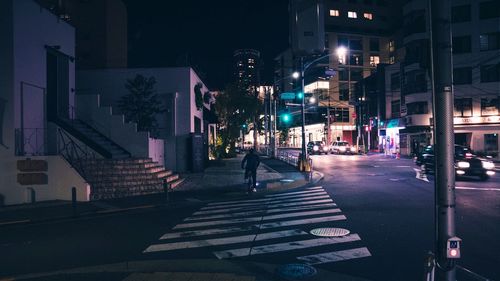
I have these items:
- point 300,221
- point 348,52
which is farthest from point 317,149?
point 300,221

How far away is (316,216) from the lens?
37.2 ft

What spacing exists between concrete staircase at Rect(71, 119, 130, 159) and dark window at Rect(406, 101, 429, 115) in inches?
1549

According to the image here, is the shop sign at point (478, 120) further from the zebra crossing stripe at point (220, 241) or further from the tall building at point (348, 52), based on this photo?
the zebra crossing stripe at point (220, 241)

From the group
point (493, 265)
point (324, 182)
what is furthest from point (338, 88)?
point (493, 265)

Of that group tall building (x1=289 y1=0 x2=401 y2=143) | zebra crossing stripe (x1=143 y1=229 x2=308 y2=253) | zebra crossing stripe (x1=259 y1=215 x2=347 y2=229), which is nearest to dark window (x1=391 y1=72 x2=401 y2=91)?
tall building (x1=289 y1=0 x2=401 y2=143)

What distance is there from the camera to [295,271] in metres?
6.48

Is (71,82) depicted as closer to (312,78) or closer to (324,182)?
(324,182)

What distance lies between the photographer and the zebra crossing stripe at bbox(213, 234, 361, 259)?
25.3 ft

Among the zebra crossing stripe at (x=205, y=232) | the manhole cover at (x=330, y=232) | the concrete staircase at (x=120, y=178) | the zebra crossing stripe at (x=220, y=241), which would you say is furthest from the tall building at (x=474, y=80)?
the zebra crossing stripe at (x=205, y=232)

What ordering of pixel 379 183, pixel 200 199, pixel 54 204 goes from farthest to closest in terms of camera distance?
pixel 379 183
pixel 200 199
pixel 54 204

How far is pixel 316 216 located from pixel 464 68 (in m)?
41.5

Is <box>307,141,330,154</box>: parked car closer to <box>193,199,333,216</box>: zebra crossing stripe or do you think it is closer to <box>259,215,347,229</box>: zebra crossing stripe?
<box>193,199,333,216</box>: zebra crossing stripe

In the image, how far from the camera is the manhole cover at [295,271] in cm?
629

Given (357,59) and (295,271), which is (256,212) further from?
(357,59)
